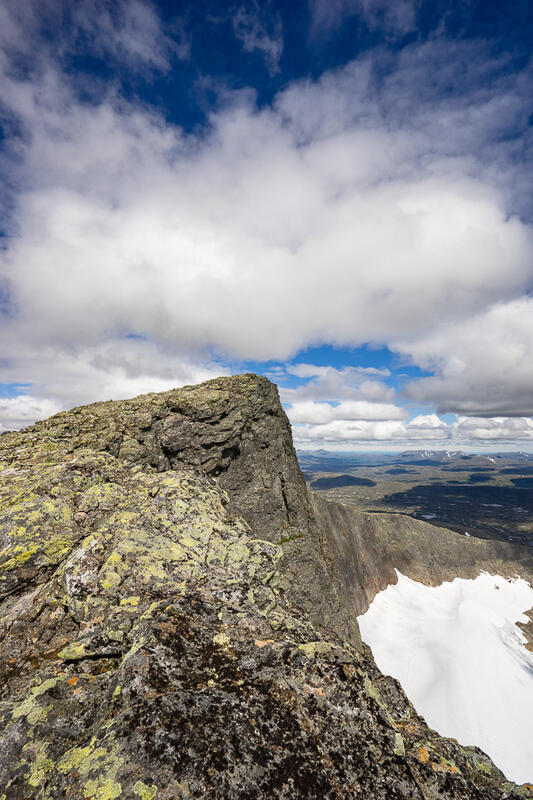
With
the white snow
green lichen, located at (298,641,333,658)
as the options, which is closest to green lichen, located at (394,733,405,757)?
green lichen, located at (298,641,333,658)

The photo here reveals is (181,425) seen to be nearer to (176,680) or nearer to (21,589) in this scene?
(21,589)

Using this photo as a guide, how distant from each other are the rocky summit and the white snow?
206 feet

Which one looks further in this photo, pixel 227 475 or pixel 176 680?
pixel 227 475

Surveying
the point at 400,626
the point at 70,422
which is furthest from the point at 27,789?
the point at 400,626

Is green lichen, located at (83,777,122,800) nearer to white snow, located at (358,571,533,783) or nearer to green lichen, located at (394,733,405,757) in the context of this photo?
green lichen, located at (394,733,405,757)

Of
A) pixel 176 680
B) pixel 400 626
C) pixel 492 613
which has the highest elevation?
pixel 176 680

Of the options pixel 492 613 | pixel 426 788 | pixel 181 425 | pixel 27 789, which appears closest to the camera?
pixel 27 789

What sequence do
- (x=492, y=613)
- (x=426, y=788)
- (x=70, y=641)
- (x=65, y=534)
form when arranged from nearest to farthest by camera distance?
(x=426, y=788) < (x=70, y=641) < (x=65, y=534) < (x=492, y=613)

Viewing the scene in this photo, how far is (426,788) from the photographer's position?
6.56m

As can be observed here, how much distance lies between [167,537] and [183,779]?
310 inches

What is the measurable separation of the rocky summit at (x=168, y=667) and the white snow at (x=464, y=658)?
62714mm

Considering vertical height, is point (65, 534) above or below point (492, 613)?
above

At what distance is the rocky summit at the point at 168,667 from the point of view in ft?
17.5

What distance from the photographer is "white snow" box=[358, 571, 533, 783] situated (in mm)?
51500
